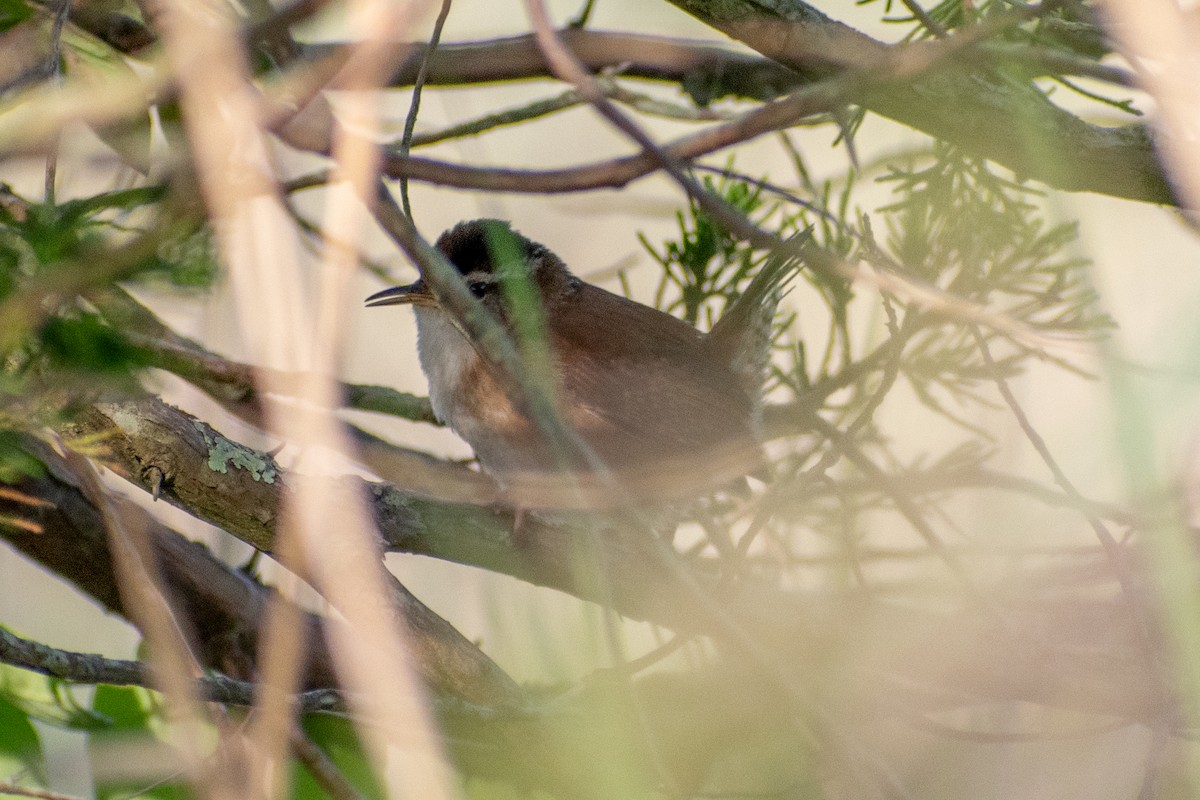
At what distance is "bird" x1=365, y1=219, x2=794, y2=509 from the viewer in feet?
9.76

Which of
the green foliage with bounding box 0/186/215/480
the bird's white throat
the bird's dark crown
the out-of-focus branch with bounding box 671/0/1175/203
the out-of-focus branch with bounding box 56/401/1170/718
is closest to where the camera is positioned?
Result: the green foliage with bounding box 0/186/215/480

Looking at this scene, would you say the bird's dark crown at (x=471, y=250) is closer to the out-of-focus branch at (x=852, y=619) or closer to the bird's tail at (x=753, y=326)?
the bird's tail at (x=753, y=326)

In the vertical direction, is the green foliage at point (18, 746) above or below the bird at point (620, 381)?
below

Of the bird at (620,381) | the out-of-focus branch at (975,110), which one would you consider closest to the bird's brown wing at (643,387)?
the bird at (620,381)

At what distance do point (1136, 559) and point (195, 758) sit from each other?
1584mm

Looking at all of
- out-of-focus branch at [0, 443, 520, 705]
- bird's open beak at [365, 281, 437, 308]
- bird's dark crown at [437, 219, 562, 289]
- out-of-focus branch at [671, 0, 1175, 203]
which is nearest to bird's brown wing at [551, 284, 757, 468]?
bird's dark crown at [437, 219, 562, 289]

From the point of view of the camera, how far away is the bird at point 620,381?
9.76 ft

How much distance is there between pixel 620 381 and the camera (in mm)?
3266

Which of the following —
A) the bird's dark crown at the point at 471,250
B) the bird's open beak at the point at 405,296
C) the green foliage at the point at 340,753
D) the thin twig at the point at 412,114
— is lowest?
the green foliage at the point at 340,753

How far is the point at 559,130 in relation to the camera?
178 inches

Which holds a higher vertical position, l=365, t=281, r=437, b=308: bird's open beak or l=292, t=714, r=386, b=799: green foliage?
l=365, t=281, r=437, b=308: bird's open beak

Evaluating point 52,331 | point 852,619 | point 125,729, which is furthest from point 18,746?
point 852,619

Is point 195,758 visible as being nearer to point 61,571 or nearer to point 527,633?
point 527,633

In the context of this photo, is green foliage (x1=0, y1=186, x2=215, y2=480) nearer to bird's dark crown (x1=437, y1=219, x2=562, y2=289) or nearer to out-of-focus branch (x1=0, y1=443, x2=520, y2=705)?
out-of-focus branch (x1=0, y1=443, x2=520, y2=705)
